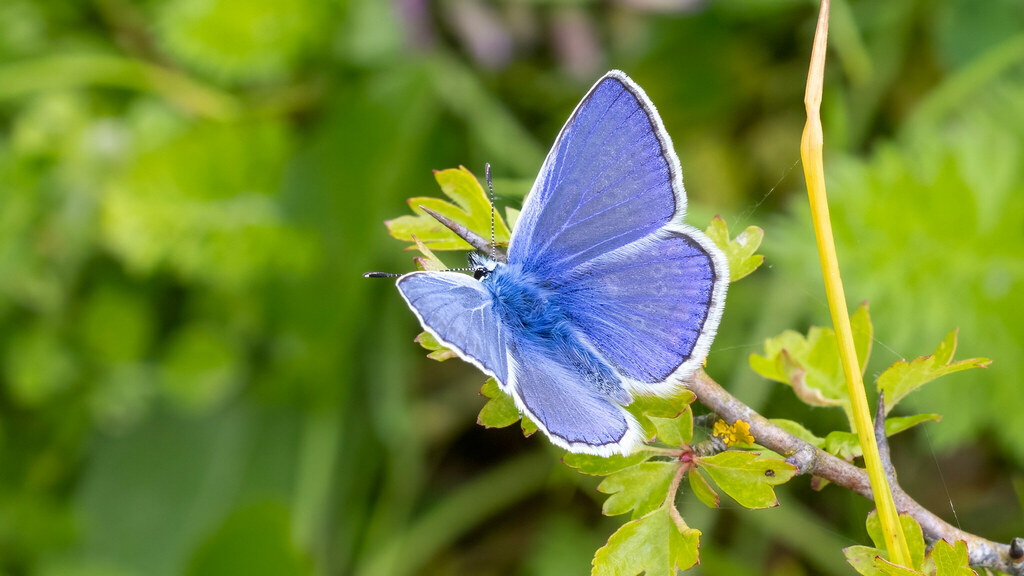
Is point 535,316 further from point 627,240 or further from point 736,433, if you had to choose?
point 736,433

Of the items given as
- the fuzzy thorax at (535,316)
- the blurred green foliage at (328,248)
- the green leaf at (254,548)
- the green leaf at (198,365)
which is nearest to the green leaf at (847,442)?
the fuzzy thorax at (535,316)

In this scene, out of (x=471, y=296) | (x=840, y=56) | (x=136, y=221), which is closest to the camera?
(x=471, y=296)

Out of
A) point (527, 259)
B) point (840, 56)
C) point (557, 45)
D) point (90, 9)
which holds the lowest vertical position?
point (840, 56)

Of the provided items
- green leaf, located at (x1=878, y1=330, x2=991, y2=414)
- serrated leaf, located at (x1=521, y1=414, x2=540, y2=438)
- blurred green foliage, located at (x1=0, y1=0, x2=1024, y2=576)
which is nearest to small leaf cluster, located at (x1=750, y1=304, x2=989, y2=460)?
green leaf, located at (x1=878, y1=330, x2=991, y2=414)

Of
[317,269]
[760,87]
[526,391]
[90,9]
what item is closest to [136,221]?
[317,269]

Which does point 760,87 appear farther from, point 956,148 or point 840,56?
point 956,148

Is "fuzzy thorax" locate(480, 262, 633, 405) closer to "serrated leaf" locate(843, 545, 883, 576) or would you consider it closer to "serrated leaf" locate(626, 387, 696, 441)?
"serrated leaf" locate(626, 387, 696, 441)

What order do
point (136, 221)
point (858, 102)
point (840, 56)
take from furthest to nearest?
point (858, 102) → point (840, 56) → point (136, 221)
